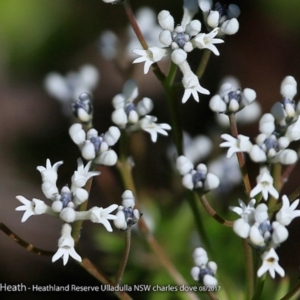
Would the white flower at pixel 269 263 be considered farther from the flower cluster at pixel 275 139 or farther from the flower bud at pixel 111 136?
the flower bud at pixel 111 136

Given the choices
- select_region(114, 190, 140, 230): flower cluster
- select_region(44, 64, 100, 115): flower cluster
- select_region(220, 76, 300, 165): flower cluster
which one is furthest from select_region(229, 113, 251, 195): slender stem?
select_region(44, 64, 100, 115): flower cluster

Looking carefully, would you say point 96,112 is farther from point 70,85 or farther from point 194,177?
point 194,177

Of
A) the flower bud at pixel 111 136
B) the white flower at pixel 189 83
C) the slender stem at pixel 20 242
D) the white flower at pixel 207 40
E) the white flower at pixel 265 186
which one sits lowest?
the slender stem at pixel 20 242

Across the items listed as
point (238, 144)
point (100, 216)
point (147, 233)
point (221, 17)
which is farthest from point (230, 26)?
point (147, 233)

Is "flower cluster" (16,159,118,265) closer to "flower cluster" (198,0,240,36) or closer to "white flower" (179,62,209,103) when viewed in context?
"white flower" (179,62,209,103)

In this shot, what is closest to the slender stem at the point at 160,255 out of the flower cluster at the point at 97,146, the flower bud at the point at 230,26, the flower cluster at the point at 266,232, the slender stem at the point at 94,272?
the slender stem at the point at 94,272

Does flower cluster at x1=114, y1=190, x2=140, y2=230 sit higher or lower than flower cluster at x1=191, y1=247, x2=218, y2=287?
higher
